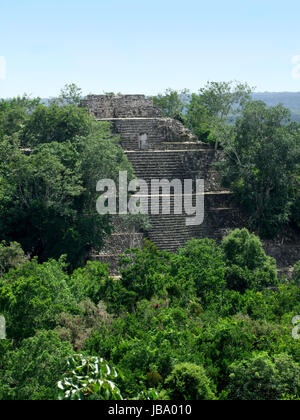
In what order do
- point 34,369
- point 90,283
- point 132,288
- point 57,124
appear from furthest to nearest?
point 57,124 → point 90,283 → point 132,288 → point 34,369

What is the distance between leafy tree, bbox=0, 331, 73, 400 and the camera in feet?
29.6

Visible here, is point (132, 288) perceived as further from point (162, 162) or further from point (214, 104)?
point (214, 104)

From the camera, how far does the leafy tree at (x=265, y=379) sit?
930cm

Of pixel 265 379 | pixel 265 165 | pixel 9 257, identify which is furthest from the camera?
pixel 265 165

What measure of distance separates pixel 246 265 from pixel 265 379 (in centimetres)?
720

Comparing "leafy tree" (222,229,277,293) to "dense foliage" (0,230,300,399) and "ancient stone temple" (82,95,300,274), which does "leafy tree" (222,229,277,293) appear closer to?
"dense foliage" (0,230,300,399)

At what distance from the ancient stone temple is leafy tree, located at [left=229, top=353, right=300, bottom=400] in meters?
9.36

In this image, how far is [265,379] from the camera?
932 centimetres

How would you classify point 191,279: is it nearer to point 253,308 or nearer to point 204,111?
point 253,308

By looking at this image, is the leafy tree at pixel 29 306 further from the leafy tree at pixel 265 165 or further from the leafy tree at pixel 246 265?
the leafy tree at pixel 265 165

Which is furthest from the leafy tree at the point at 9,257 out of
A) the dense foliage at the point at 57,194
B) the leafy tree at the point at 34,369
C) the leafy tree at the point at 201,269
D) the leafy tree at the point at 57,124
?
the leafy tree at the point at 57,124

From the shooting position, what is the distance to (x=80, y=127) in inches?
813

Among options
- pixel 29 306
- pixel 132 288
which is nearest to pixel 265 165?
pixel 132 288
